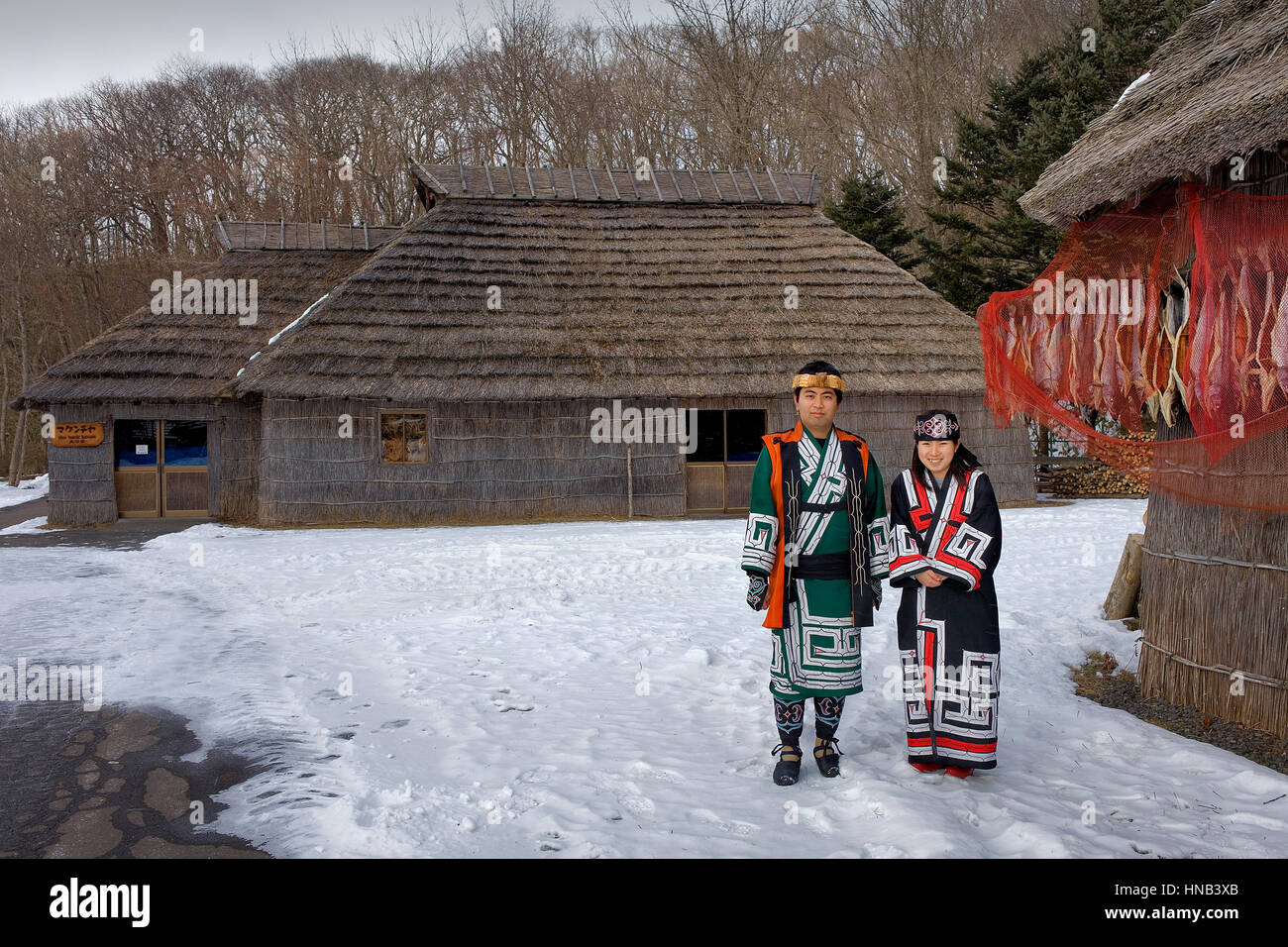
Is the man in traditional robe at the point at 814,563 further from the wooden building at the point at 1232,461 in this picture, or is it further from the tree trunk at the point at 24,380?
the tree trunk at the point at 24,380

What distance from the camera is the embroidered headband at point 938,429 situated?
352cm

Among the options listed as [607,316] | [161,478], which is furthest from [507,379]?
[161,478]

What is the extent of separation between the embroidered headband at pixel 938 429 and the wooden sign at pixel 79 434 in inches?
510

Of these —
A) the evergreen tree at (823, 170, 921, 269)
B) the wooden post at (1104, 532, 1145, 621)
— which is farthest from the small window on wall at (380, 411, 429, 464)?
the evergreen tree at (823, 170, 921, 269)

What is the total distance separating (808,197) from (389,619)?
40.5 feet

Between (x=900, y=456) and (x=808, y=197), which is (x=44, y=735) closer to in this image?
(x=900, y=456)

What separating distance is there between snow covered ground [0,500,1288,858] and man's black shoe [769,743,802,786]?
0.08 meters

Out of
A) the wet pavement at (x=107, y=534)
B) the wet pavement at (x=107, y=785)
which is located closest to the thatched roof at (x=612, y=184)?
the wet pavement at (x=107, y=534)

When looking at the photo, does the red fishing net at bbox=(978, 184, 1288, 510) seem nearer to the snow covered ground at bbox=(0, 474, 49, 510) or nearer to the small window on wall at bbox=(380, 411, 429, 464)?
the small window on wall at bbox=(380, 411, 429, 464)

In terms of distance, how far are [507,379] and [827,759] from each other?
371 inches

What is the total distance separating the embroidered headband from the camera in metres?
3.52

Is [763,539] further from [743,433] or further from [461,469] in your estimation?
[743,433]

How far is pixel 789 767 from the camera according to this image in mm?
3518

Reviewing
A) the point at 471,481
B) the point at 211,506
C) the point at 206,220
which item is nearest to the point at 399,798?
the point at 471,481
